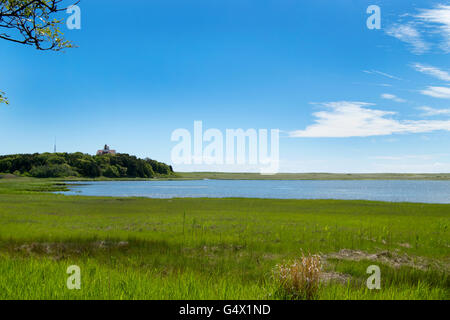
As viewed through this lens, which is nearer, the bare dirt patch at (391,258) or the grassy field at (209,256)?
the grassy field at (209,256)

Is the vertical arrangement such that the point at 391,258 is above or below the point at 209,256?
below

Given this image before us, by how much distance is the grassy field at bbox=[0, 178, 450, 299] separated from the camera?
8.41 m

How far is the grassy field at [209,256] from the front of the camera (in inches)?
331

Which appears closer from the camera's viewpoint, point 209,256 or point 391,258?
point 209,256

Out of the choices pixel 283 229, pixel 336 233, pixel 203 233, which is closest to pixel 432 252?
pixel 336 233

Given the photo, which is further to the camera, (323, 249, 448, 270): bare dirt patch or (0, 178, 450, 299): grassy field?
(323, 249, 448, 270): bare dirt patch

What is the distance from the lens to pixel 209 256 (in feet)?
56.3

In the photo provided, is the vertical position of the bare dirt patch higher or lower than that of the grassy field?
lower

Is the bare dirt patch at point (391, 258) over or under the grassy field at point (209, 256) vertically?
under
